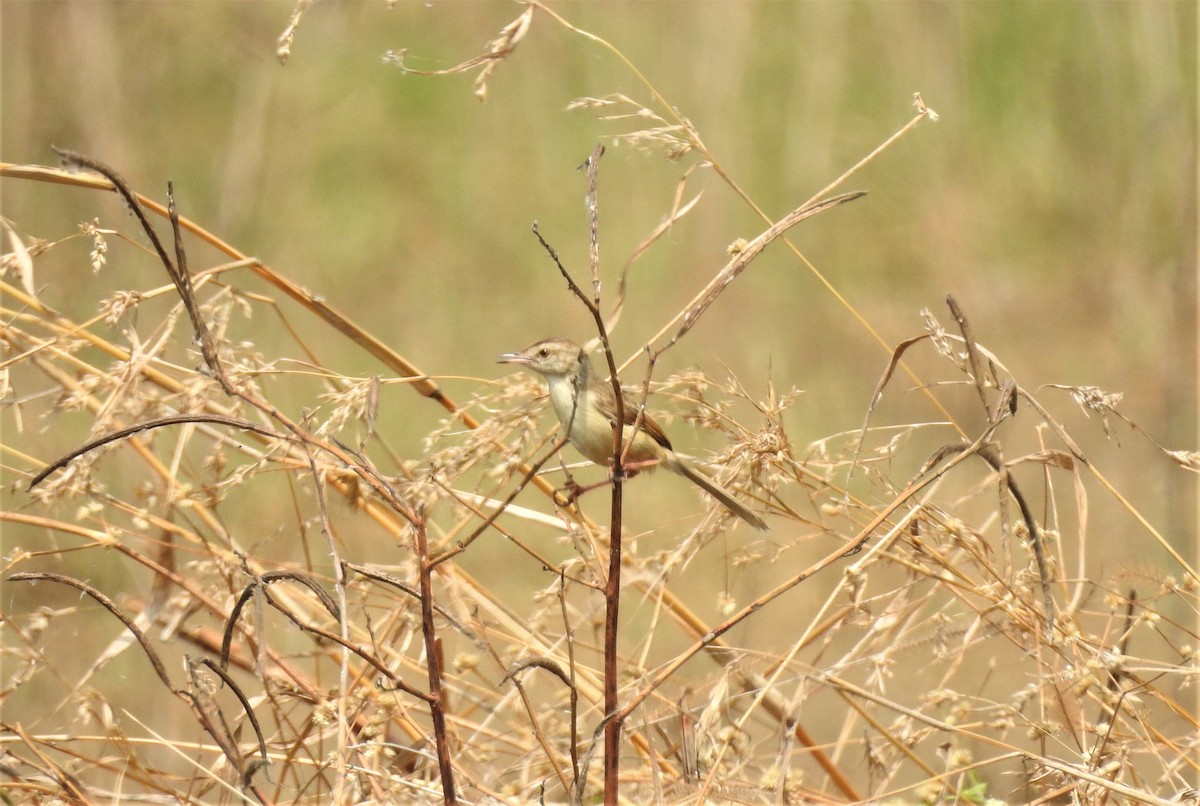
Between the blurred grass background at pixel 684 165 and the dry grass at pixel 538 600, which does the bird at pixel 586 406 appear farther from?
the blurred grass background at pixel 684 165

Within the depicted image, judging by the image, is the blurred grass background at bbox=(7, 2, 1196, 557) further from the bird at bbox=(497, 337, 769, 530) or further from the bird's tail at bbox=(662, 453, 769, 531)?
the bird's tail at bbox=(662, 453, 769, 531)

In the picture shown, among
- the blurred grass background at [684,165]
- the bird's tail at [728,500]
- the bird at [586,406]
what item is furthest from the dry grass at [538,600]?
the blurred grass background at [684,165]

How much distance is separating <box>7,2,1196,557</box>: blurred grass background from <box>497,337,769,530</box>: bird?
7.90 feet

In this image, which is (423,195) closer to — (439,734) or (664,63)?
(664,63)

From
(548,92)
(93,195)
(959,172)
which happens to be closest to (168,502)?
(93,195)

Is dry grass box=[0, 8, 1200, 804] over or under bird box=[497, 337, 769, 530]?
under

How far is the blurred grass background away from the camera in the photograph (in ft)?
18.4

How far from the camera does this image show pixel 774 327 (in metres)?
6.32

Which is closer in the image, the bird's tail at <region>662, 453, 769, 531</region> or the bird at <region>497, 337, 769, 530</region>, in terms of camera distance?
the bird's tail at <region>662, 453, 769, 531</region>

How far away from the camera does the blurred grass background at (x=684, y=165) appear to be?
5.60m

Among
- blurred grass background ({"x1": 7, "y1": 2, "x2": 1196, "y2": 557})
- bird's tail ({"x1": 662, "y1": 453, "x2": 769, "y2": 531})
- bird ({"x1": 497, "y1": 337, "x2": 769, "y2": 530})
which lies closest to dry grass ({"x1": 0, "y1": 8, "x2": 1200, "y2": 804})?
bird's tail ({"x1": 662, "y1": 453, "x2": 769, "y2": 531})

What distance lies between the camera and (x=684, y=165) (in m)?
6.00

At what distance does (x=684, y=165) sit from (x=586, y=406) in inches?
146

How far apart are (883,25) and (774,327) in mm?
1598
